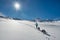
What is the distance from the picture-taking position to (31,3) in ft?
5.36

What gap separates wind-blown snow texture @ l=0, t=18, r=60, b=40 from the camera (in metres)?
1.51

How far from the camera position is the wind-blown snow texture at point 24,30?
1513 mm

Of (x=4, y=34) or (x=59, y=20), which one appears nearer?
(x=4, y=34)

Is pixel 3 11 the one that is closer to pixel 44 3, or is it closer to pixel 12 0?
pixel 12 0

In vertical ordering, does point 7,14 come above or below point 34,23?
above

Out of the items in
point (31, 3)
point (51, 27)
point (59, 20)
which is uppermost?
point (31, 3)

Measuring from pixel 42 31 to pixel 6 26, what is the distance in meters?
0.52

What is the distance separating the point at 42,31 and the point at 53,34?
0.55 ft

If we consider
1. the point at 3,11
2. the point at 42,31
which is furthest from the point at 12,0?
the point at 42,31

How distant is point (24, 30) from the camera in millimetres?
1568

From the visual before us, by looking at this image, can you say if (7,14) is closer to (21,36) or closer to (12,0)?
(12,0)

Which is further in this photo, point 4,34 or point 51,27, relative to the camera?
point 51,27

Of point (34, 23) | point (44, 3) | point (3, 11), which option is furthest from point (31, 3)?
point (3, 11)

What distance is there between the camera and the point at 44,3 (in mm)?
1640
